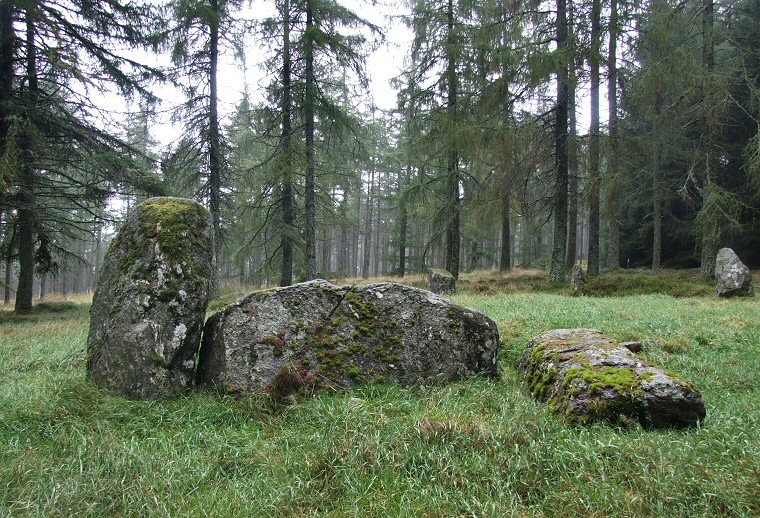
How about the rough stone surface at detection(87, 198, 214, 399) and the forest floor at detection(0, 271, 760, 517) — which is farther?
the rough stone surface at detection(87, 198, 214, 399)

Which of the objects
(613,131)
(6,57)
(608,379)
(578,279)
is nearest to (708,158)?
(613,131)

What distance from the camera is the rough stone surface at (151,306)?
4.19m

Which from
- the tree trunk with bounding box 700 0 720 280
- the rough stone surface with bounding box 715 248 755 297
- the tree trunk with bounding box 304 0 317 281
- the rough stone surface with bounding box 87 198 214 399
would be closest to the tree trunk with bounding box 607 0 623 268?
the tree trunk with bounding box 700 0 720 280

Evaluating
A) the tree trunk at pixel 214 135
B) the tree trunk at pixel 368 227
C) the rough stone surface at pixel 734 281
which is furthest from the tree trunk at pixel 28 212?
the tree trunk at pixel 368 227

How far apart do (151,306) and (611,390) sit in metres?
4.59

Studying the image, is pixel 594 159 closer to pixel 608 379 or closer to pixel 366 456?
pixel 608 379

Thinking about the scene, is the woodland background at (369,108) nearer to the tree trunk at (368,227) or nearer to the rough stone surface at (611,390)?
the rough stone surface at (611,390)

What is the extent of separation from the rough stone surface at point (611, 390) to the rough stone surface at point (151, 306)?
12.7ft

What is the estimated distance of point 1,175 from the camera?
8469 millimetres

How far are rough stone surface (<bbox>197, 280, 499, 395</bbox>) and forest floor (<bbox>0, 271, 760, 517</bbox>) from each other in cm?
27

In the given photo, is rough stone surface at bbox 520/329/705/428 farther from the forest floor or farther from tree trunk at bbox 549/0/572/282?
tree trunk at bbox 549/0/572/282

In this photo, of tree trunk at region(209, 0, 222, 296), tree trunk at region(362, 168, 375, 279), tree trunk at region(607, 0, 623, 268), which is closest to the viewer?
tree trunk at region(607, 0, 623, 268)

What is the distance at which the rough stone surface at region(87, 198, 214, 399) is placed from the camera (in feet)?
13.8

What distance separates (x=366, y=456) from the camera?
290 cm
